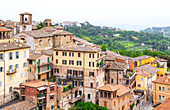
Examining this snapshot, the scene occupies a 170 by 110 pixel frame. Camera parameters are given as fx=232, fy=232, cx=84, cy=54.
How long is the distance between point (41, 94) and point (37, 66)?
6.74 m

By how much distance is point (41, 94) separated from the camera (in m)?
34.8

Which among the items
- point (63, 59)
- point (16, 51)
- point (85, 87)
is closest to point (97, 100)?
point (85, 87)

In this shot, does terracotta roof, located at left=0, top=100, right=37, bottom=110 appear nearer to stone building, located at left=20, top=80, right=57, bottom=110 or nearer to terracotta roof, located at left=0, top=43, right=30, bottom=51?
stone building, located at left=20, top=80, right=57, bottom=110

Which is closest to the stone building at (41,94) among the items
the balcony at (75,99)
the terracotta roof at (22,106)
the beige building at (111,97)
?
the terracotta roof at (22,106)

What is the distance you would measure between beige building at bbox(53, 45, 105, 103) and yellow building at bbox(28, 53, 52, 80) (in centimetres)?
329

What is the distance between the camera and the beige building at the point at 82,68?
42.5 m

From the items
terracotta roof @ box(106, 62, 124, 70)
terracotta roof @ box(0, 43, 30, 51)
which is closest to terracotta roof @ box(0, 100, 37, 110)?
terracotta roof @ box(0, 43, 30, 51)

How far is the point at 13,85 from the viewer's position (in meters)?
37.6

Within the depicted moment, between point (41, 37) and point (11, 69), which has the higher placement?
point (41, 37)

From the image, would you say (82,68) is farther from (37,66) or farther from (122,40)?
(122,40)

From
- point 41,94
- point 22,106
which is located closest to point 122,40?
point 41,94

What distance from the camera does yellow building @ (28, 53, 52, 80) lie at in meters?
39.8

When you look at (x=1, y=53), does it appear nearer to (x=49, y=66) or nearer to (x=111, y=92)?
(x=49, y=66)

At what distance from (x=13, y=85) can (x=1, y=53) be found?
5.81 m
